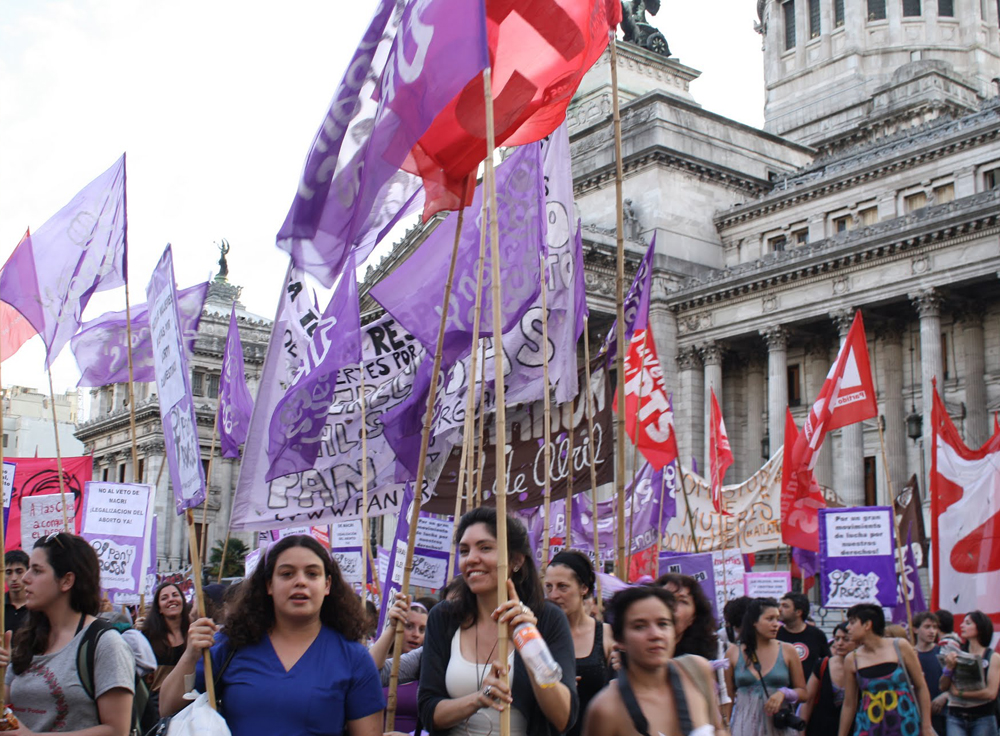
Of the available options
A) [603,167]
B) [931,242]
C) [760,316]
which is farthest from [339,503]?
[603,167]

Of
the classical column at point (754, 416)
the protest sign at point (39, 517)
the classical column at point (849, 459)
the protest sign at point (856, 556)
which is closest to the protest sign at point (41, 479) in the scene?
the protest sign at point (39, 517)

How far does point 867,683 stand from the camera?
7.82 m

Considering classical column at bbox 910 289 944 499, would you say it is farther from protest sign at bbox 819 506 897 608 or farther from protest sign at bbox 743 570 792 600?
protest sign at bbox 819 506 897 608

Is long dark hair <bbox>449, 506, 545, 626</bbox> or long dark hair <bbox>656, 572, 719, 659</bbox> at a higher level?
long dark hair <bbox>449, 506, 545, 626</bbox>

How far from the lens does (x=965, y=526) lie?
13.6 meters


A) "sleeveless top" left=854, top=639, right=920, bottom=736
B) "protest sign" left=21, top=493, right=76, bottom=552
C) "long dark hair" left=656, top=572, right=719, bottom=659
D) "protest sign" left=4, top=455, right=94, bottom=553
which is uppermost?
"protest sign" left=4, top=455, right=94, bottom=553

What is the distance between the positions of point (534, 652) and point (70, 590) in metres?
2.18

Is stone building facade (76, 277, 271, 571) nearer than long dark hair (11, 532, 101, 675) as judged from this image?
No

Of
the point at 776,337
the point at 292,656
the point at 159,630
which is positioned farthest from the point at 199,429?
the point at 292,656

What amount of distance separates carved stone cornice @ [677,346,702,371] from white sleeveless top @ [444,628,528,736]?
108 feet

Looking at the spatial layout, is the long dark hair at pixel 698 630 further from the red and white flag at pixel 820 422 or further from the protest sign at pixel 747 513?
the protest sign at pixel 747 513

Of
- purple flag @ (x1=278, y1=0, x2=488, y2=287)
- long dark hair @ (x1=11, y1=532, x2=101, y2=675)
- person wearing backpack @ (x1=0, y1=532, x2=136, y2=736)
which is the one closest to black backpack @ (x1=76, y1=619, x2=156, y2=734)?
person wearing backpack @ (x1=0, y1=532, x2=136, y2=736)

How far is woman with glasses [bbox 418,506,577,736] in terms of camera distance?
420 centimetres

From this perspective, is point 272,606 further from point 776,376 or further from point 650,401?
point 776,376
